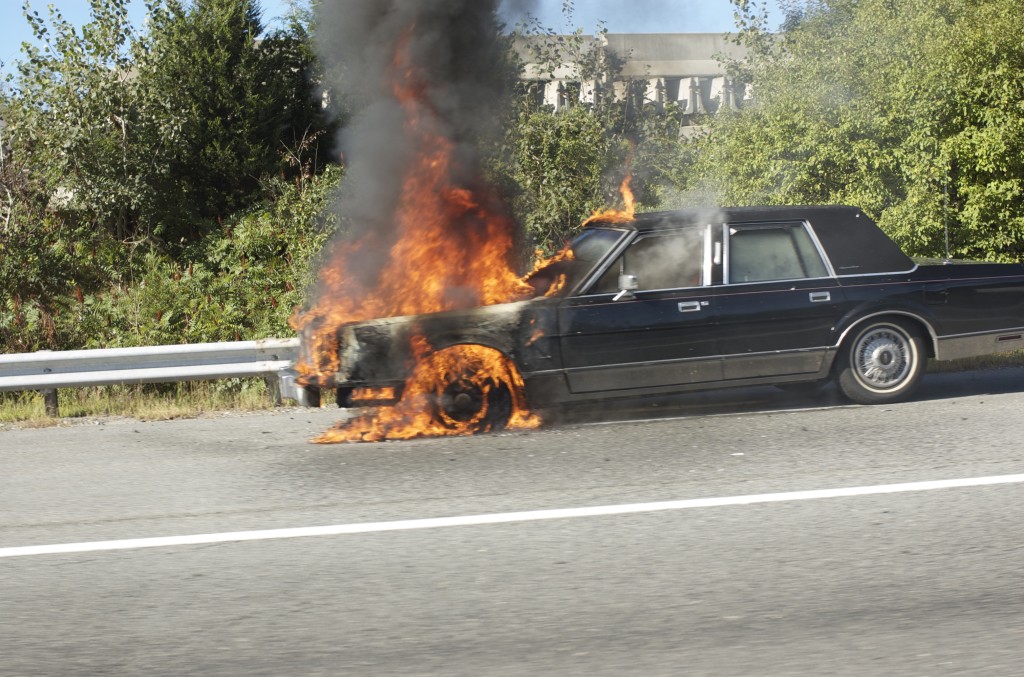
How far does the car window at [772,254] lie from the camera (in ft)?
27.5

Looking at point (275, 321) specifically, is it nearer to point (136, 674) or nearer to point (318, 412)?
point (318, 412)

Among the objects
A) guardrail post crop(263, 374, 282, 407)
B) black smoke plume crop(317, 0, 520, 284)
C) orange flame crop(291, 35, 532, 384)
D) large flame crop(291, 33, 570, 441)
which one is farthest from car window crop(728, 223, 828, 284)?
guardrail post crop(263, 374, 282, 407)

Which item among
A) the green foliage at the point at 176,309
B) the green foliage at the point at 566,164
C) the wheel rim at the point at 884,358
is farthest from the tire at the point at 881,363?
the green foliage at the point at 176,309

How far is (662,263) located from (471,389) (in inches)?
65.3

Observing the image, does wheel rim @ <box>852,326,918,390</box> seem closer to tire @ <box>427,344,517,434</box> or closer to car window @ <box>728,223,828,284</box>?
car window @ <box>728,223,828,284</box>

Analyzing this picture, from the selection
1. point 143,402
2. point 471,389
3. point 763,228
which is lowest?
point 143,402

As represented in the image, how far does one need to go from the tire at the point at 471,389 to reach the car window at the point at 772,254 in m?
1.84

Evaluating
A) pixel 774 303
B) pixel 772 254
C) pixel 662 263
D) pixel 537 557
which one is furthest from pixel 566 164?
pixel 537 557

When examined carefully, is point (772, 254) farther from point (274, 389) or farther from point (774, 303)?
point (274, 389)

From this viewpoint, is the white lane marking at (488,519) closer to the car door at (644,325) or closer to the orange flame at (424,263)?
the car door at (644,325)

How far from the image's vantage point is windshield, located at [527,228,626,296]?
8.23 m

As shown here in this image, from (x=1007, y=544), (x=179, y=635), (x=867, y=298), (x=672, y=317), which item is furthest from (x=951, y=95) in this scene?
(x=179, y=635)

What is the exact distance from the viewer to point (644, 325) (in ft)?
26.6

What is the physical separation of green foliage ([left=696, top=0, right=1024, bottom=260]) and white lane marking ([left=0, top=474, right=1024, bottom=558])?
943cm
